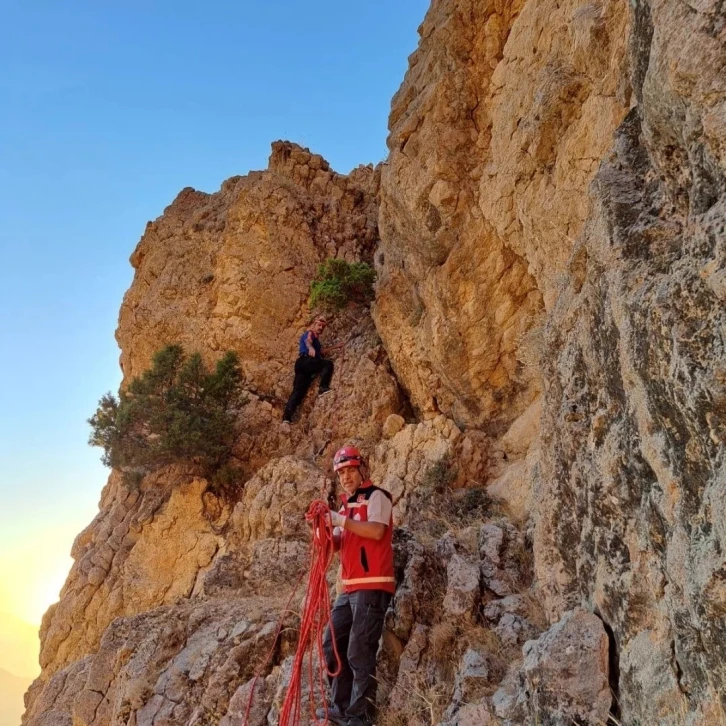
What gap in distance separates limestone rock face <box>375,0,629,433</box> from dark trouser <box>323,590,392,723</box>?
481 centimetres

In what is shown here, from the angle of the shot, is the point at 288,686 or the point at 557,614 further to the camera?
the point at 288,686

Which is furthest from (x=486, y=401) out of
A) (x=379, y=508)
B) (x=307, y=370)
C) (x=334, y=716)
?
(x=334, y=716)

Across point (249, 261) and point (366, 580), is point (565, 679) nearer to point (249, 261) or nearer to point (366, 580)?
point (366, 580)

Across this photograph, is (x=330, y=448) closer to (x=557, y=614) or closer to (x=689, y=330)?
(x=557, y=614)

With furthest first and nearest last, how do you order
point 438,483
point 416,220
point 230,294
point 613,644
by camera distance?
1. point 230,294
2. point 416,220
3. point 438,483
4. point 613,644

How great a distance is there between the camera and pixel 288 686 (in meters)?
5.18

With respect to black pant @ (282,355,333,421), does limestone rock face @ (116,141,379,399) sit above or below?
above

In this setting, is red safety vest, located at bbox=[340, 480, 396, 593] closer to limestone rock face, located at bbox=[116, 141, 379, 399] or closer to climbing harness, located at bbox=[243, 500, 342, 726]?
climbing harness, located at bbox=[243, 500, 342, 726]

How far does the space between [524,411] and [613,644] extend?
20.6ft

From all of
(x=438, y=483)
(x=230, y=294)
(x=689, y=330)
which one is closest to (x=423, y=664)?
(x=689, y=330)

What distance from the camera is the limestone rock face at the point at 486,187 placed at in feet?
24.4

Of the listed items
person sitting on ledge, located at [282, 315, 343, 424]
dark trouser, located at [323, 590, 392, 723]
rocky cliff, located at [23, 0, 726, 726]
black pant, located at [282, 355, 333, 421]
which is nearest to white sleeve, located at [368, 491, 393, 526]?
dark trouser, located at [323, 590, 392, 723]

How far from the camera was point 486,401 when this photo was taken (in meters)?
10.1

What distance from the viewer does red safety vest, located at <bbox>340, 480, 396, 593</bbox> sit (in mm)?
4836
